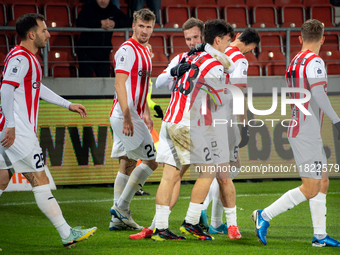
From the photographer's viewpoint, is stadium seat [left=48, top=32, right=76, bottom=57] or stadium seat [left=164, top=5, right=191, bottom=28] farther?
stadium seat [left=164, top=5, right=191, bottom=28]

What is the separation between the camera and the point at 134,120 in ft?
15.8

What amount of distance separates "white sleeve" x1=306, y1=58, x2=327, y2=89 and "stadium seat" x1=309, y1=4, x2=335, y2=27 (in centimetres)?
804

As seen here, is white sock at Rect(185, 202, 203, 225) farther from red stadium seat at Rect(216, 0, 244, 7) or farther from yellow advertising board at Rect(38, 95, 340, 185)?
red stadium seat at Rect(216, 0, 244, 7)

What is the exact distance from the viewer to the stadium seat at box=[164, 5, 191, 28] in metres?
10.7

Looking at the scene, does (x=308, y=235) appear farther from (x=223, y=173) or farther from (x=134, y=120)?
(x=134, y=120)

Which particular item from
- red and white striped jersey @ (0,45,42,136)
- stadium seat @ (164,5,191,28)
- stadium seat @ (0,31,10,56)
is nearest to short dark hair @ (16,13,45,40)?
red and white striped jersey @ (0,45,42,136)

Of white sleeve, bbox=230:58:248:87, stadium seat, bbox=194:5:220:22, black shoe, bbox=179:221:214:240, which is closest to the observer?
black shoe, bbox=179:221:214:240

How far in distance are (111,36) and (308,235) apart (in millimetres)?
5936

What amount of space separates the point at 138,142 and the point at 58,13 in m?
6.26

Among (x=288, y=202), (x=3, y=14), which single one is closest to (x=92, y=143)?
(x=3, y=14)

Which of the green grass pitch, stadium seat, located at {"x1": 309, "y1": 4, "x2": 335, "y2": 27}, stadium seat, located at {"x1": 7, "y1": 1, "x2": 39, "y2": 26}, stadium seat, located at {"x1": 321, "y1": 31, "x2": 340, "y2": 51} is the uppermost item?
stadium seat, located at {"x1": 7, "y1": 1, "x2": 39, "y2": 26}

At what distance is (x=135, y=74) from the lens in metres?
4.85

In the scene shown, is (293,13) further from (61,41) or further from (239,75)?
(239,75)

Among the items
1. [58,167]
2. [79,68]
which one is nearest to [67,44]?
[79,68]
